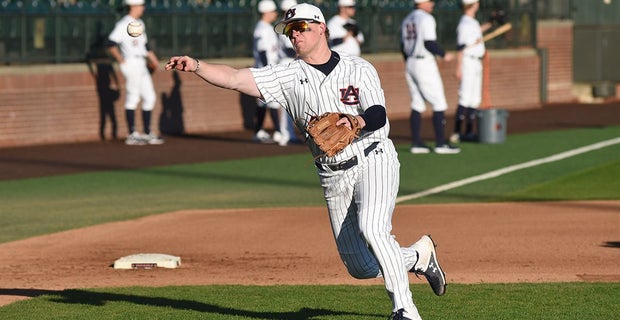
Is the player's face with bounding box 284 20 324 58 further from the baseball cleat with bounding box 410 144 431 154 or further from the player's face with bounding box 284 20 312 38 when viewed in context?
the baseball cleat with bounding box 410 144 431 154

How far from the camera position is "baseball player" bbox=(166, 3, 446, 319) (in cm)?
770

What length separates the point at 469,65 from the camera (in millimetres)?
20969

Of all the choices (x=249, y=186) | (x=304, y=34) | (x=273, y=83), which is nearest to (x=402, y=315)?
(x=273, y=83)

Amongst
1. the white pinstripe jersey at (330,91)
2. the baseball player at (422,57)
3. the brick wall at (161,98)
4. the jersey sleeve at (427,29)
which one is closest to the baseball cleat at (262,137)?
the brick wall at (161,98)

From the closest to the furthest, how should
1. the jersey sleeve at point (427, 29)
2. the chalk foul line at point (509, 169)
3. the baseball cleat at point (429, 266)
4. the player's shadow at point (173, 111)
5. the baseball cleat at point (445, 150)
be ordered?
1. the baseball cleat at point (429, 266)
2. the chalk foul line at point (509, 169)
3. the jersey sleeve at point (427, 29)
4. the baseball cleat at point (445, 150)
5. the player's shadow at point (173, 111)

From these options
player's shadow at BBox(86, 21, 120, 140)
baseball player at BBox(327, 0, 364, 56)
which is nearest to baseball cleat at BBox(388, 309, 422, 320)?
baseball player at BBox(327, 0, 364, 56)

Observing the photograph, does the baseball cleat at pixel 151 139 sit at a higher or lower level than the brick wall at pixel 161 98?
lower

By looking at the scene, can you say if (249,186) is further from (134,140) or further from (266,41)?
(134,140)

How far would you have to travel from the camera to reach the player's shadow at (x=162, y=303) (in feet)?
28.5

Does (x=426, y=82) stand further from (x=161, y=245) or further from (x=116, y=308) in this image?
(x=116, y=308)

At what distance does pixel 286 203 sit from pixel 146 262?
422cm

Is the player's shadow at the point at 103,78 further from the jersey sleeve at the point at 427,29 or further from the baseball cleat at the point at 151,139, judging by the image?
the jersey sleeve at the point at 427,29

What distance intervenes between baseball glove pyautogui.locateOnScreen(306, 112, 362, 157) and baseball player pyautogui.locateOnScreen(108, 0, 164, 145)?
13.0m

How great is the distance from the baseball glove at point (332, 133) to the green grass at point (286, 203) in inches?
58.6
